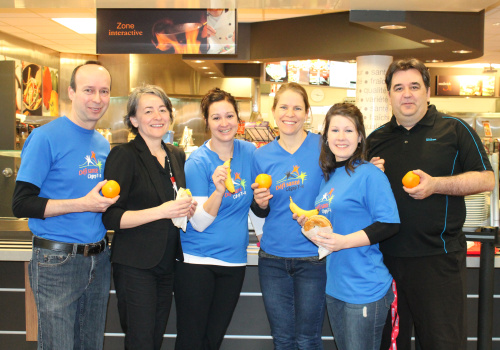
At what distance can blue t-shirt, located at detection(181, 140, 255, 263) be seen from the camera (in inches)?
106

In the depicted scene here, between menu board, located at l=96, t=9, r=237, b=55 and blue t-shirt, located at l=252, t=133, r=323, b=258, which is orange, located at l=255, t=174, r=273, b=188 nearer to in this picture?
blue t-shirt, located at l=252, t=133, r=323, b=258

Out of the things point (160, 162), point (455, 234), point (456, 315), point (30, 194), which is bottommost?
point (456, 315)

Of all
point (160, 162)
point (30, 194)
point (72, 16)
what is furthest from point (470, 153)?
point (72, 16)

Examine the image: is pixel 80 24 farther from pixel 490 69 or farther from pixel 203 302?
pixel 490 69

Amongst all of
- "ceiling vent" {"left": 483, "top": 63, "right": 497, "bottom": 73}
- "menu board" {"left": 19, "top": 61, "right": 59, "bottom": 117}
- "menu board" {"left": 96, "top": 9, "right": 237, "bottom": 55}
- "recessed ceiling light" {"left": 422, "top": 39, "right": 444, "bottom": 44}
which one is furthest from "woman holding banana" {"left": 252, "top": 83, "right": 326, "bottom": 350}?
"ceiling vent" {"left": 483, "top": 63, "right": 497, "bottom": 73}

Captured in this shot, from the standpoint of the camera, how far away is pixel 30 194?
238cm

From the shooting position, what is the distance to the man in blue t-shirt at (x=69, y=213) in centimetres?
237

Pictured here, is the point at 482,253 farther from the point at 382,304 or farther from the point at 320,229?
the point at 320,229

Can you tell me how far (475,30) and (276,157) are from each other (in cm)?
473

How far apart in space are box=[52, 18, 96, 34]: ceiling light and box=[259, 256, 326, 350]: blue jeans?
6223mm

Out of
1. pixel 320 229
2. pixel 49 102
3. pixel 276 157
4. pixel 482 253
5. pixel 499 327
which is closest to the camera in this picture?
pixel 320 229

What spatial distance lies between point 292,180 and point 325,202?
305mm

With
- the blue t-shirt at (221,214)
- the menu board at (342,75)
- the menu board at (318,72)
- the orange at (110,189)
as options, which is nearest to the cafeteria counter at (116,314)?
the blue t-shirt at (221,214)

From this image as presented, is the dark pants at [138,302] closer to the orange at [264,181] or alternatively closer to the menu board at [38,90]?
the orange at [264,181]
